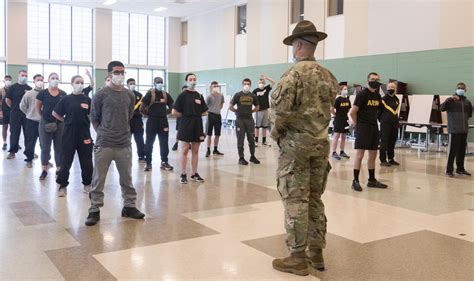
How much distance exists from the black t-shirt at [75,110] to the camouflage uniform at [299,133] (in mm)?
3700

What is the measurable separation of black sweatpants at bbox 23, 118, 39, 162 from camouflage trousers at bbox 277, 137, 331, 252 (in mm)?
7260

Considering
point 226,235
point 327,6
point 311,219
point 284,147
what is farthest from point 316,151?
point 327,6

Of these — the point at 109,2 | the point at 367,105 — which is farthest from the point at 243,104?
the point at 109,2

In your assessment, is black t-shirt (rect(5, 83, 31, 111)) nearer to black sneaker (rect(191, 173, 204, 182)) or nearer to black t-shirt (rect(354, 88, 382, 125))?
black sneaker (rect(191, 173, 204, 182))

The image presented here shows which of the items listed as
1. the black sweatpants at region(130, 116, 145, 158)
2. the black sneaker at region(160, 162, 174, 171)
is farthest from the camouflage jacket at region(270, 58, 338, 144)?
the black sweatpants at region(130, 116, 145, 158)

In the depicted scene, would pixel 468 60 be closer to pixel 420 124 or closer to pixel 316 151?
pixel 420 124

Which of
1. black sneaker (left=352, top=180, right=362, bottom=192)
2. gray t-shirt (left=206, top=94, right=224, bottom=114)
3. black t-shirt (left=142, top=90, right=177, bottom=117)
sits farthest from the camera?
gray t-shirt (left=206, top=94, right=224, bottom=114)

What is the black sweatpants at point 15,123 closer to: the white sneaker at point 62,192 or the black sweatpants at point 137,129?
the black sweatpants at point 137,129

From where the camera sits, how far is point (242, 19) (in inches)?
1011

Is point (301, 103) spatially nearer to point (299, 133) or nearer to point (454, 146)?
point (299, 133)

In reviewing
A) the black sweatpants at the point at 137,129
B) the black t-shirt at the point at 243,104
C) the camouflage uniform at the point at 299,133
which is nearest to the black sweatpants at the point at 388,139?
the black t-shirt at the point at 243,104

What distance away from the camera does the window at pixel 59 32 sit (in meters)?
27.1

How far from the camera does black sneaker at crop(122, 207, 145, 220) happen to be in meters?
5.59

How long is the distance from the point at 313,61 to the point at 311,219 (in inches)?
53.4
